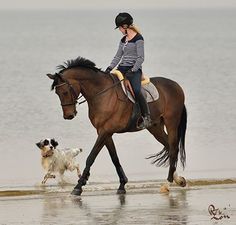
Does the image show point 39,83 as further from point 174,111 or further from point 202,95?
point 174,111

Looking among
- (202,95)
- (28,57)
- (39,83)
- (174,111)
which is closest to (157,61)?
(28,57)

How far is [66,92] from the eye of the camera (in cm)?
1909

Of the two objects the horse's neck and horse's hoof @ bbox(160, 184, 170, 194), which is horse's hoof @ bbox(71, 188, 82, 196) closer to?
horse's hoof @ bbox(160, 184, 170, 194)

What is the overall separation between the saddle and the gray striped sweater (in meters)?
0.25

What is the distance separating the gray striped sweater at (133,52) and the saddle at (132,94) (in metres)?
0.25

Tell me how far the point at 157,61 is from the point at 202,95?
2730cm

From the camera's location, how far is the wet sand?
15.7 meters

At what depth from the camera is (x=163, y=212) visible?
16.4 m

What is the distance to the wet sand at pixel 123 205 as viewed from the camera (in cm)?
1568

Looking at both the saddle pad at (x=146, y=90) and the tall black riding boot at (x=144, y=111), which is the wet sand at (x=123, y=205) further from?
the saddle pad at (x=146, y=90)
